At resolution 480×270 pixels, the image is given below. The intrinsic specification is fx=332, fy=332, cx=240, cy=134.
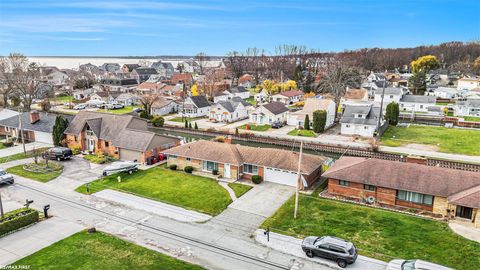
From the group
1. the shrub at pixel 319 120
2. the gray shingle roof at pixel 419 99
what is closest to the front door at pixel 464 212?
the shrub at pixel 319 120

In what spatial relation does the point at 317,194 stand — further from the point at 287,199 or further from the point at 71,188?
the point at 71,188

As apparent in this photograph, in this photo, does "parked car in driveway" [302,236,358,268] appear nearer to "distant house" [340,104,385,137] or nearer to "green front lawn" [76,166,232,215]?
"green front lawn" [76,166,232,215]

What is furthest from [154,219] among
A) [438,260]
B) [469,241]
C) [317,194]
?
[469,241]

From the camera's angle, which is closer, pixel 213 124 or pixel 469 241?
pixel 469 241

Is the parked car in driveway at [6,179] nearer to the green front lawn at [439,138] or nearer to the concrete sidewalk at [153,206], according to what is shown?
the concrete sidewalk at [153,206]

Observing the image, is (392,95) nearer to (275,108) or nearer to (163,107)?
(275,108)

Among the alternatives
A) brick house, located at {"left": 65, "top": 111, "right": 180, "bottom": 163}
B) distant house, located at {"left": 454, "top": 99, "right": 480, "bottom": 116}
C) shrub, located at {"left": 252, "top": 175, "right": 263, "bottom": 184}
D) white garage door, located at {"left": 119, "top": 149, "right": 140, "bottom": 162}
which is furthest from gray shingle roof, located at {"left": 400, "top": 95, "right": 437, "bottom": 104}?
white garage door, located at {"left": 119, "top": 149, "right": 140, "bottom": 162}
